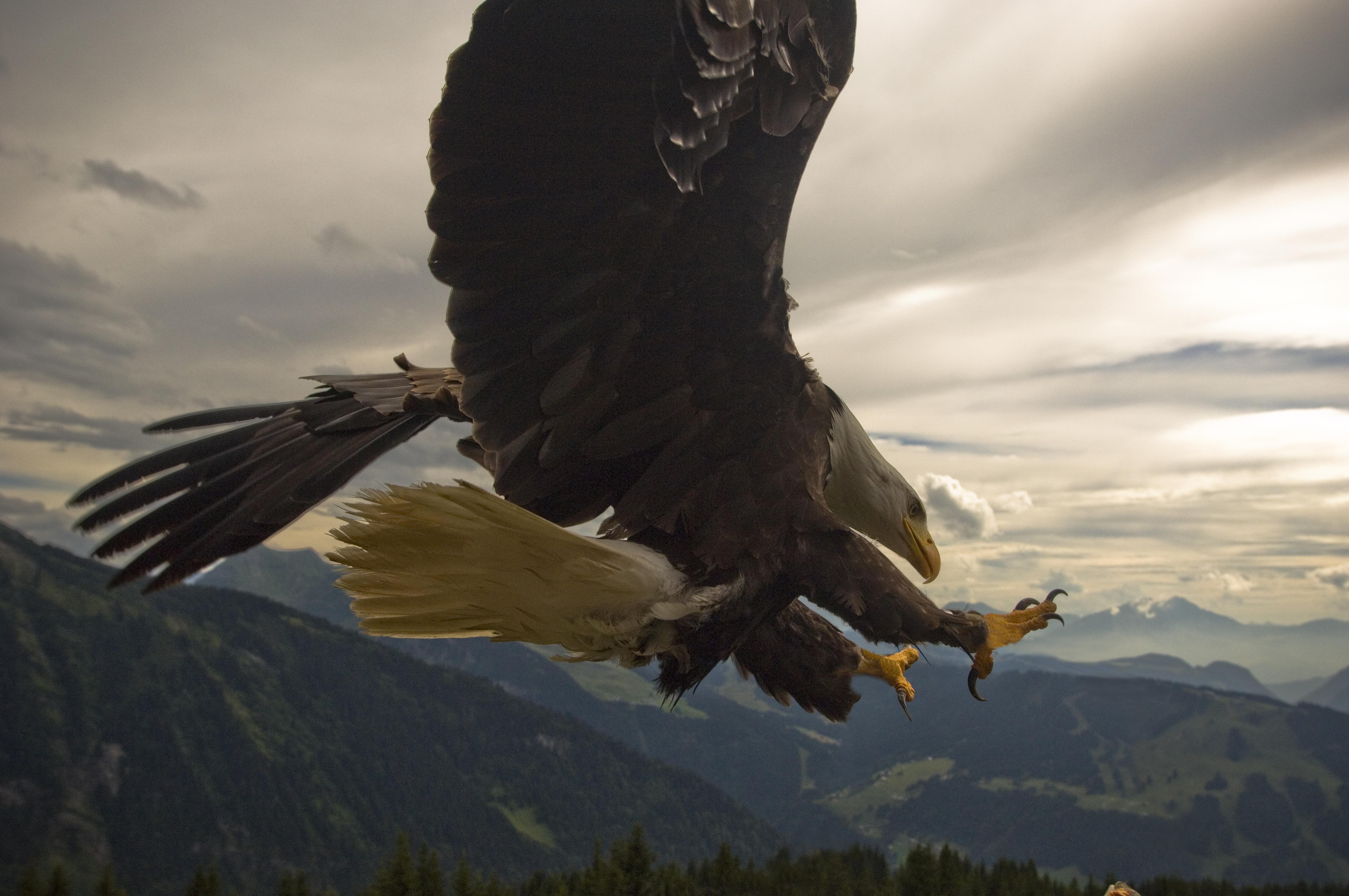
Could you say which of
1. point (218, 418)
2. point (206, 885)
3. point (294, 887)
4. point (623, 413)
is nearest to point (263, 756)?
point (206, 885)

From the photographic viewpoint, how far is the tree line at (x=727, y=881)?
46.6m

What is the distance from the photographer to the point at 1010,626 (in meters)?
3.44

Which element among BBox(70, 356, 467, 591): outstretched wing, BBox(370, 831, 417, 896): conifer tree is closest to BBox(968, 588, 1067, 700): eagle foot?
BBox(70, 356, 467, 591): outstretched wing

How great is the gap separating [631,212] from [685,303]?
0.32m

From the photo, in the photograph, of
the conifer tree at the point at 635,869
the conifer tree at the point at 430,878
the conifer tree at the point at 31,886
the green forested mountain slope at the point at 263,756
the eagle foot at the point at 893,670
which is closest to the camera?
the eagle foot at the point at 893,670

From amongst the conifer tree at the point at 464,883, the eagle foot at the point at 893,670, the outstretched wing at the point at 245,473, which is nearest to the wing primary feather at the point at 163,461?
the outstretched wing at the point at 245,473

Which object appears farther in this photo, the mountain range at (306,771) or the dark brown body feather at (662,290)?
the mountain range at (306,771)

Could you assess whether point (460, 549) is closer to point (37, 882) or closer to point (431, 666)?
point (37, 882)

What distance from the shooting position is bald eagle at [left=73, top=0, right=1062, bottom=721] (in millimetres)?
2066

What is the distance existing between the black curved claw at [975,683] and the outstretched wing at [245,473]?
214 cm

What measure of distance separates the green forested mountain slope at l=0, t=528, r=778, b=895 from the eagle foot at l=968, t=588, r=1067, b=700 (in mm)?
140830

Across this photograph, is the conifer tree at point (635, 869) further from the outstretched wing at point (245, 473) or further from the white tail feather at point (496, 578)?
the white tail feather at point (496, 578)

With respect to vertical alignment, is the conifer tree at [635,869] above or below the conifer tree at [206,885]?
above

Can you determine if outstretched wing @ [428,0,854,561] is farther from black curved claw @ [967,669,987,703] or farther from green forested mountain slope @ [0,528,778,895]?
green forested mountain slope @ [0,528,778,895]
